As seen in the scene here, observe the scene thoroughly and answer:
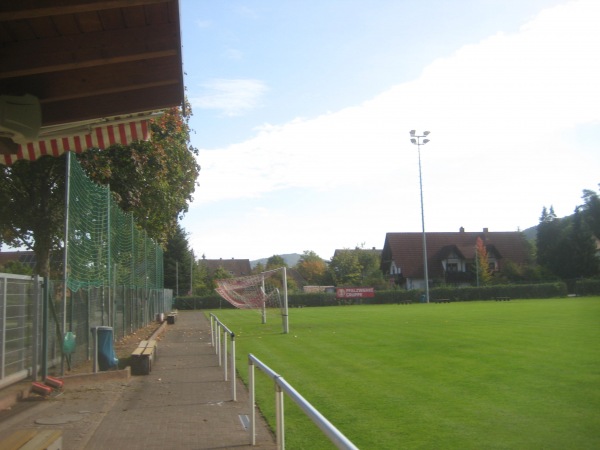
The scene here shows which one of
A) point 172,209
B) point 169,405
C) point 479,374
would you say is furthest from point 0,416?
point 172,209

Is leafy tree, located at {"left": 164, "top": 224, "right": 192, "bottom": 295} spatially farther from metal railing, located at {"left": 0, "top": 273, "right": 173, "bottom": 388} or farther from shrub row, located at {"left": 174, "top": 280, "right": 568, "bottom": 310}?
metal railing, located at {"left": 0, "top": 273, "right": 173, "bottom": 388}

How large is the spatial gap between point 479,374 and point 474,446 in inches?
203

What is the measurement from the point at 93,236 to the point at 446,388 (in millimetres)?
9072

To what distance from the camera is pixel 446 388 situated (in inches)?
420

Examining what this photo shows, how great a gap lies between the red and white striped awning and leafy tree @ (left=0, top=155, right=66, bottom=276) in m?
18.8

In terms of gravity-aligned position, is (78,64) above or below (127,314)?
above

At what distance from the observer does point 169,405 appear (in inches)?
403

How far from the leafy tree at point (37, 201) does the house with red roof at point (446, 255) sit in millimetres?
59119

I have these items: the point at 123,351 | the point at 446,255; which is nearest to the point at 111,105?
the point at 123,351

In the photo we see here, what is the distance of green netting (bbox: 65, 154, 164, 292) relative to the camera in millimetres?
13320

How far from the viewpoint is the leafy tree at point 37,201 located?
2405 centimetres

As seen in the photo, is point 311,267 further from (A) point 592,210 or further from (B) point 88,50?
(B) point 88,50

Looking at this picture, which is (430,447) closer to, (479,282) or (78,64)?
(78,64)

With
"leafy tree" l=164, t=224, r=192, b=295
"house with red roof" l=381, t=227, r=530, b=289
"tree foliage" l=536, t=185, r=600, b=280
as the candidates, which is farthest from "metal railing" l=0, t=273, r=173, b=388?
"house with red roof" l=381, t=227, r=530, b=289
